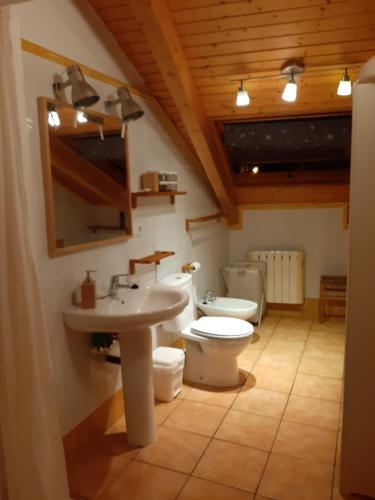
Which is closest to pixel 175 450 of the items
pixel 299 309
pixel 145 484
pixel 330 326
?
pixel 145 484

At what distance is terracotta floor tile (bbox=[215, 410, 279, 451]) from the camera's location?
232 centimetres

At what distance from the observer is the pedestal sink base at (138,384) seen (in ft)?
7.19

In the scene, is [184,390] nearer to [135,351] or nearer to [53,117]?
[135,351]

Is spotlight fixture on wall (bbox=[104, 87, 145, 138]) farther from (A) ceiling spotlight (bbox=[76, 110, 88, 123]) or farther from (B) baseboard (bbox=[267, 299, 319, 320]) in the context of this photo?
(B) baseboard (bbox=[267, 299, 319, 320])

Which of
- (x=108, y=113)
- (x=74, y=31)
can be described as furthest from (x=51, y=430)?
(x=74, y=31)

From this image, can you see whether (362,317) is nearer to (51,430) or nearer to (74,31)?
(51,430)

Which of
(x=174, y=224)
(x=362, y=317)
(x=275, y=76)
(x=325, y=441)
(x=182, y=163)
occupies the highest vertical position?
(x=275, y=76)

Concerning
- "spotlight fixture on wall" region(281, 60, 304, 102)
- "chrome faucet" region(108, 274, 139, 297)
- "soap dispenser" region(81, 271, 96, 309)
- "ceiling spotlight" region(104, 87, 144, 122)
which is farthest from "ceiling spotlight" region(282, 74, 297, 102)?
"soap dispenser" region(81, 271, 96, 309)

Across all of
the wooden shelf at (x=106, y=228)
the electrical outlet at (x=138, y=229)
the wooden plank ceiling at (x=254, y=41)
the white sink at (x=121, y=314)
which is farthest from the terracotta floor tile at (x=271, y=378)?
the wooden plank ceiling at (x=254, y=41)

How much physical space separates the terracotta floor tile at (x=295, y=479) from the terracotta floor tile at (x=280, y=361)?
1.12 m

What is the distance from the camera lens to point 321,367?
3252mm

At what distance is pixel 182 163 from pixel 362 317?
2086 millimetres

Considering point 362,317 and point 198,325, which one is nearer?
point 362,317

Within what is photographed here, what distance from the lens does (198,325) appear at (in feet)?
9.80
